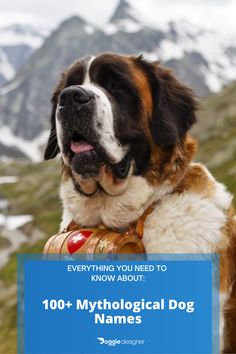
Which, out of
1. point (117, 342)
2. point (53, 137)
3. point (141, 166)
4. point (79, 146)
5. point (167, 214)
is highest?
point (53, 137)

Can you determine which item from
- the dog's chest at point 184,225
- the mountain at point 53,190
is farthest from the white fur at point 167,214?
the mountain at point 53,190

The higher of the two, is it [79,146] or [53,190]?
[53,190]

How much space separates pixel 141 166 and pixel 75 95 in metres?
1.01

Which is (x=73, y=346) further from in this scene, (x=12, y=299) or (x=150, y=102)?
(x=12, y=299)

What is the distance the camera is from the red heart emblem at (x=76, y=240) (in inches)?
257

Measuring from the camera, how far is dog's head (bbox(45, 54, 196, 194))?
21.4 feet

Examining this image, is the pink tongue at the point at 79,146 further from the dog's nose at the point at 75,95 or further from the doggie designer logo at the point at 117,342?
the doggie designer logo at the point at 117,342

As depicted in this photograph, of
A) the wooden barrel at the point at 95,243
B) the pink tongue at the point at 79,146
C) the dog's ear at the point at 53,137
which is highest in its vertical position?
the dog's ear at the point at 53,137

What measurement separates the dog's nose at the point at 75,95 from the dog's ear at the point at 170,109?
2.79 ft

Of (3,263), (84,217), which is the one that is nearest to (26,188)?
(3,263)

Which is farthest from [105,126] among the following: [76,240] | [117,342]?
[117,342]

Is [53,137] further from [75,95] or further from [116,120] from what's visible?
[75,95]

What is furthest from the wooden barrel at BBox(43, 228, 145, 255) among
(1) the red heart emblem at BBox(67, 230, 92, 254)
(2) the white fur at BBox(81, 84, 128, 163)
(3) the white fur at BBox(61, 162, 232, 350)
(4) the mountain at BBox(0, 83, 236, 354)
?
(4) the mountain at BBox(0, 83, 236, 354)

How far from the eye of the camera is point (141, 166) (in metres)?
6.75
